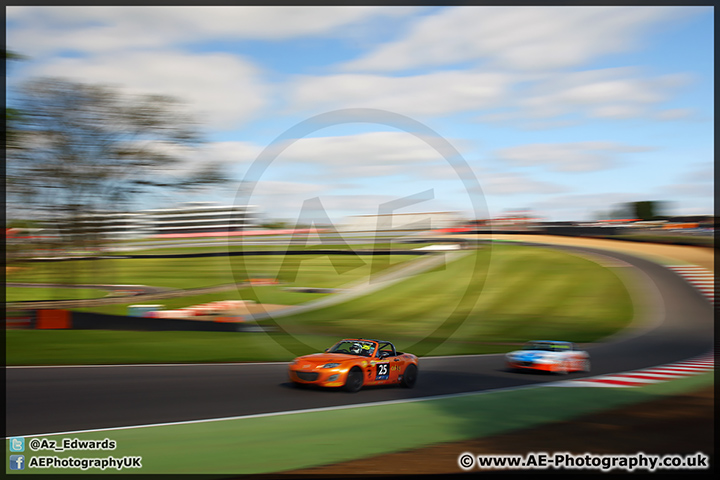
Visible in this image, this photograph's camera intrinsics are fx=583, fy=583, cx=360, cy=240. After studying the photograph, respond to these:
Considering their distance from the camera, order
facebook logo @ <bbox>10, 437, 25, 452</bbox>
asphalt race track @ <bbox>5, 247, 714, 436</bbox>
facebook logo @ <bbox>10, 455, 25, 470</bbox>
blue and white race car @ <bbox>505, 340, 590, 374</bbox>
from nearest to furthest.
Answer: facebook logo @ <bbox>10, 455, 25, 470</bbox>
facebook logo @ <bbox>10, 437, 25, 452</bbox>
asphalt race track @ <bbox>5, 247, 714, 436</bbox>
blue and white race car @ <bbox>505, 340, 590, 374</bbox>

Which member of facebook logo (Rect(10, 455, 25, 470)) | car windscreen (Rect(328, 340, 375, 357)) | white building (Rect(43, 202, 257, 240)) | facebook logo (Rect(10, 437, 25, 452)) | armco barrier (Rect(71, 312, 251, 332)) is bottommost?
armco barrier (Rect(71, 312, 251, 332))

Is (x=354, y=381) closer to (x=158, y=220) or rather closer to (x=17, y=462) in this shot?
(x=17, y=462)

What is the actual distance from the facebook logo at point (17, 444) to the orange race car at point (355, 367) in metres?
4.99

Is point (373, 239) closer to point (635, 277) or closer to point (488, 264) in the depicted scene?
point (488, 264)

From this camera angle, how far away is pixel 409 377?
12258mm

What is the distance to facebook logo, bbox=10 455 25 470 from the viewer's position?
6.33m

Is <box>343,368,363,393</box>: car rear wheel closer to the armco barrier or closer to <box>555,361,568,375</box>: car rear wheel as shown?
<box>555,361,568,375</box>: car rear wheel

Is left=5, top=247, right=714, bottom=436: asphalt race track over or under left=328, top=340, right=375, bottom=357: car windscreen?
under

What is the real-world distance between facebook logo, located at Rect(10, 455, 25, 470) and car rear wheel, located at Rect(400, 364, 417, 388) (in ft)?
23.8

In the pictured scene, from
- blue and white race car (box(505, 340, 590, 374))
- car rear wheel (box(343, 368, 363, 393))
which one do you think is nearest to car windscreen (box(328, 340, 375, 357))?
car rear wheel (box(343, 368, 363, 393))

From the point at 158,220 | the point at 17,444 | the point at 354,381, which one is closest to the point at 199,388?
the point at 354,381

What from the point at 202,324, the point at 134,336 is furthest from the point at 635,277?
the point at 134,336

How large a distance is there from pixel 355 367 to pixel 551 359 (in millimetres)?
5919

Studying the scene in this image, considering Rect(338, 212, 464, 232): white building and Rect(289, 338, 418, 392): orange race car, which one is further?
Rect(338, 212, 464, 232): white building
